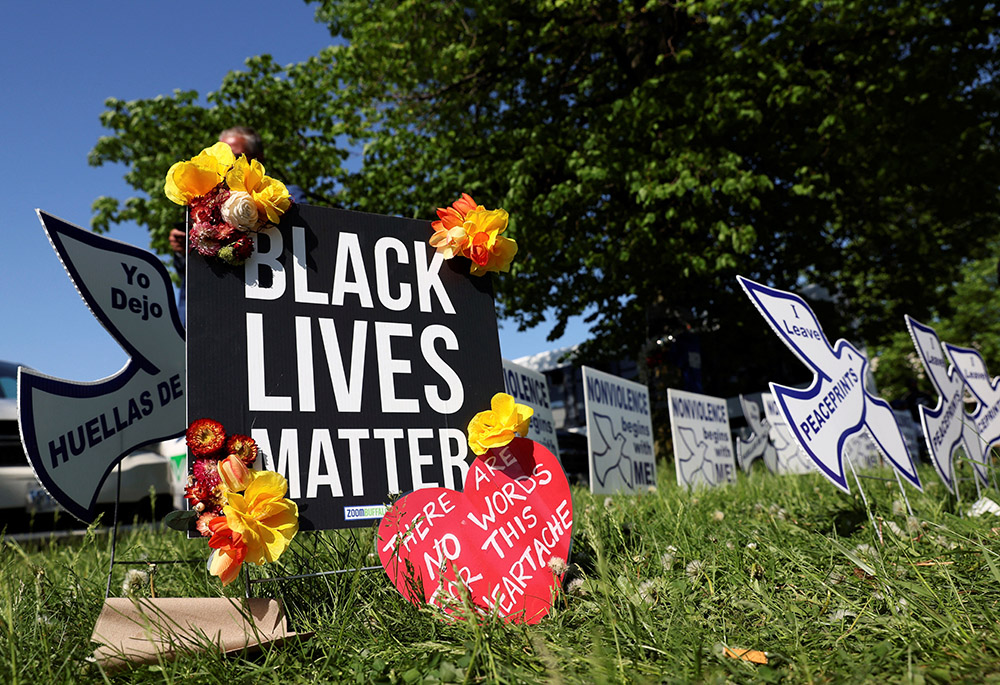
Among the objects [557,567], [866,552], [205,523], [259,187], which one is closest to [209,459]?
[205,523]

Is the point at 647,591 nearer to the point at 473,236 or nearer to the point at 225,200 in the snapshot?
the point at 473,236

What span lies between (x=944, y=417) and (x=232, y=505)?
362 cm

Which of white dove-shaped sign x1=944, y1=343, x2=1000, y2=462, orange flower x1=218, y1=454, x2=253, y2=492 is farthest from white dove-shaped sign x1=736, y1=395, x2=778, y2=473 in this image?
orange flower x1=218, y1=454, x2=253, y2=492

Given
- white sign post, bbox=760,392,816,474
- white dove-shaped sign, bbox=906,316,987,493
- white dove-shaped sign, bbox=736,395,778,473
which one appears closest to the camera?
white dove-shaped sign, bbox=906,316,987,493

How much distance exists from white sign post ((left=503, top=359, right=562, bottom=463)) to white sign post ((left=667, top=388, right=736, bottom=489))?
116 centimetres

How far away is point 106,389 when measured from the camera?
2.27m

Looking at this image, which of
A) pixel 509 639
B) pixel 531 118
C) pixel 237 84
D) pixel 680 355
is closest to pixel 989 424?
pixel 509 639

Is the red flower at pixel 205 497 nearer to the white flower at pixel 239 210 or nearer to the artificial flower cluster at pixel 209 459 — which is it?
the artificial flower cluster at pixel 209 459

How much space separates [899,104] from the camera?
28.1 feet

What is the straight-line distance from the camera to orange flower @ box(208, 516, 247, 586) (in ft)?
5.98

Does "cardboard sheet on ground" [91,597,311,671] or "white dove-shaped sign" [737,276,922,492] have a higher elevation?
"white dove-shaped sign" [737,276,922,492]

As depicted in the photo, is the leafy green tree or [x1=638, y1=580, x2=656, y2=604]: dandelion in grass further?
the leafy green tree

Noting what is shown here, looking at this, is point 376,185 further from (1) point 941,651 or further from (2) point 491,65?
(1) point 941,651

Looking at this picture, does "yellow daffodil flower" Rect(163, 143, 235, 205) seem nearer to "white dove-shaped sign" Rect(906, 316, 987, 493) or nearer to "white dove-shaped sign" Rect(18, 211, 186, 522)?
"white dove-shaped sign" Rect(18, 211, 186, 522)
